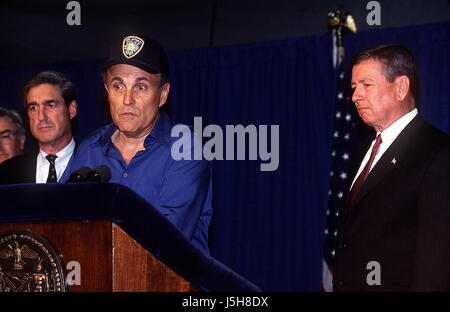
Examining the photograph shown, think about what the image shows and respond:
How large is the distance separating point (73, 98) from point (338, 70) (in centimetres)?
239

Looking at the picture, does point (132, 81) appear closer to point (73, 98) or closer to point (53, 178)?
point (53, 178)

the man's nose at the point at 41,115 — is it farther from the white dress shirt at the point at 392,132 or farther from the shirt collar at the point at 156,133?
the white dress shirt at the point at 392,132

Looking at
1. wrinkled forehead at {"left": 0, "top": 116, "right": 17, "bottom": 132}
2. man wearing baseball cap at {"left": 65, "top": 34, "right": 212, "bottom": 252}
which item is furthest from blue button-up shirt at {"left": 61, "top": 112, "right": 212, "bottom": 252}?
wrinkled forehead at {"left": 0, "top": 116, "right": 17, "bottom": 132}

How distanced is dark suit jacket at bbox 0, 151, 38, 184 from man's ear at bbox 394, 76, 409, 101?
1.96m

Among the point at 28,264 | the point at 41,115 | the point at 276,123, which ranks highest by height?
the point at 276,123

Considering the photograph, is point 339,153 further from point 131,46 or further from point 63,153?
point 131,46

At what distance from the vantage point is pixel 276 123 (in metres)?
5.35

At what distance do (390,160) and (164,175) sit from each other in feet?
3.14

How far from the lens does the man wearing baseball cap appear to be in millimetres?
2041

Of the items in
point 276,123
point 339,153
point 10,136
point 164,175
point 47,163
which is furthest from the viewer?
point 276,123

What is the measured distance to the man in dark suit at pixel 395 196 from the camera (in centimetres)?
220

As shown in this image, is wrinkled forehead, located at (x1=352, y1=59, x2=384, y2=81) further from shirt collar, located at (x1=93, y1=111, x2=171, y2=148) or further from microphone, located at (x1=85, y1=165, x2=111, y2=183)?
microphone, located at (x1=85, y1=165, x2=111, y2=183)

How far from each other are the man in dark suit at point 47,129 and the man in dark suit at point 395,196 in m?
1.67

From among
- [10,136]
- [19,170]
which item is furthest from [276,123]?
[19,170]
